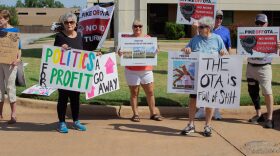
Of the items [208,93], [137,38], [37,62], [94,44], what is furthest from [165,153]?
[37,62]

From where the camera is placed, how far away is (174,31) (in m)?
36.6

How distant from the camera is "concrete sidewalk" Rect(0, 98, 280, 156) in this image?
6777 millimetres

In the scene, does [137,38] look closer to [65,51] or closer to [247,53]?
[65,51]

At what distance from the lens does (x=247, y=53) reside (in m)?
8.34

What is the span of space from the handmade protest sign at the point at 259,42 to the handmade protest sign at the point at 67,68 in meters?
2.72

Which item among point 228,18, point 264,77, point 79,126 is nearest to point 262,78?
point 264,77

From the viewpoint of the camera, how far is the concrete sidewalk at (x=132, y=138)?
6.78 meters

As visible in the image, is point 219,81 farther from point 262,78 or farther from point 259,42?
point 259,42

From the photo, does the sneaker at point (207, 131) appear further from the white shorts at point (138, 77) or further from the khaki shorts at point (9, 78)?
the khaki shorts at point (9, 78)

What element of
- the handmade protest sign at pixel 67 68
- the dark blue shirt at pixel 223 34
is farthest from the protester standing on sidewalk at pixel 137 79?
the dark blue shirt at pixel 223 34

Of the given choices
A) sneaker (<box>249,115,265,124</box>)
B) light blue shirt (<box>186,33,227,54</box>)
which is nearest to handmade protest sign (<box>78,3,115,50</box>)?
light blue shirt (<box>186,33,227,54</box>)

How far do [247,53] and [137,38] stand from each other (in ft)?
6.43

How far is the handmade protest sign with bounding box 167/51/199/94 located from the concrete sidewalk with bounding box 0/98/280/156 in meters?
0.76

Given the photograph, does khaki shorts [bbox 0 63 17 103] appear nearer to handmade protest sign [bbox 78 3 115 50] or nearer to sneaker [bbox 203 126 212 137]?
handmade protest sign [bbox 78 3 115 50]
